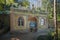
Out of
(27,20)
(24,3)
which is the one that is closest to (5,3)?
(24,3)

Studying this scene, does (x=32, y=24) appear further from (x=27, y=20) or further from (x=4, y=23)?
(x=4, y=23)

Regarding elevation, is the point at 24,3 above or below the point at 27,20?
above

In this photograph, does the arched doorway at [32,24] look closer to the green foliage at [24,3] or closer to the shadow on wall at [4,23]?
the green foliage at [24,3]

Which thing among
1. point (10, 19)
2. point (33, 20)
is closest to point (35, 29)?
point (33, 20)

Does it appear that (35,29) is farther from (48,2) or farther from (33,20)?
(48,2)

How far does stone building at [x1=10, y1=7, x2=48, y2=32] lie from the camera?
3189mm

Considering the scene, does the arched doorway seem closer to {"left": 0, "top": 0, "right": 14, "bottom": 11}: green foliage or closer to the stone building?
the stone building

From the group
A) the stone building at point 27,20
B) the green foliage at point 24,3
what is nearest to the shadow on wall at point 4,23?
the stone building at point 27,20

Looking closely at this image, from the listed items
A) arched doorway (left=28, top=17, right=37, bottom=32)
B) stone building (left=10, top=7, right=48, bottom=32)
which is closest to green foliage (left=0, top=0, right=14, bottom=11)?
stone building (left=10, top=7, right=48, bottom=32)

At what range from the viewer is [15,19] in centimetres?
320

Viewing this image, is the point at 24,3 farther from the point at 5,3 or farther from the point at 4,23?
the point at 4,23

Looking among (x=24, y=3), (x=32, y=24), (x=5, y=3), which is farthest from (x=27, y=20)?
(x=5, y=3)

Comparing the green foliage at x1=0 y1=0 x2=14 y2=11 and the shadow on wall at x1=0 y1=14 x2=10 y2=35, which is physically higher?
the green foliage at x1=0 y1=0 x2=14 y2=11

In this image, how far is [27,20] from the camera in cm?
321
